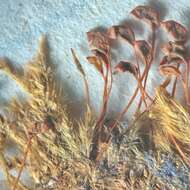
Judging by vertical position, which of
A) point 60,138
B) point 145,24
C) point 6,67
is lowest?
point 60,138

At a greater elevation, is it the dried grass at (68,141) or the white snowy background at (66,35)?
the white snowy background at (66,35)

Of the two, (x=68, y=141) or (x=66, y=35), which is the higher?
(x=66, y=35)

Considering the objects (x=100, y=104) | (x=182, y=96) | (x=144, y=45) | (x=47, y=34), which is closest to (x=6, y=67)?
(x=47, y=34)

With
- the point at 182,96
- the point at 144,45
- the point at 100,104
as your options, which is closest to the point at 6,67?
the point at 100,104

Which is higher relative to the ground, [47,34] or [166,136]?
[47,34]

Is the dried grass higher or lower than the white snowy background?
lower

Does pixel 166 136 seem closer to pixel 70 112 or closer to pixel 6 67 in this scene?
pixel 70 112
